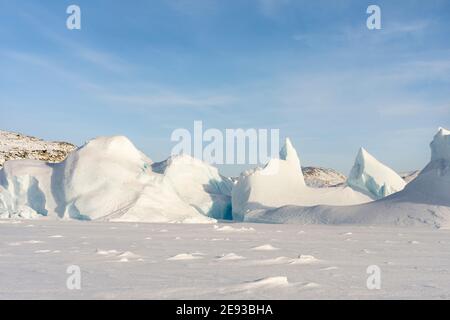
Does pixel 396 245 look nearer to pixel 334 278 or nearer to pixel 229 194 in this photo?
pixel 334 278

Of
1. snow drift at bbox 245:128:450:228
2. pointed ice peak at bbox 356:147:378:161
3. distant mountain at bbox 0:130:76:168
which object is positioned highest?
distant mountain at bbox 0:130:76:168

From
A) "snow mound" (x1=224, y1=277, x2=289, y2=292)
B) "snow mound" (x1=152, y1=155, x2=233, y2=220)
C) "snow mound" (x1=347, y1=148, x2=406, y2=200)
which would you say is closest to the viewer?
"snow mound" (x1=224, y1=277, x2=289, y2=292)

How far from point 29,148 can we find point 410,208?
79.4 m

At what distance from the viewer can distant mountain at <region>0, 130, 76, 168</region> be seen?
7800cm

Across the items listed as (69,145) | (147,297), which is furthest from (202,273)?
(69,145)

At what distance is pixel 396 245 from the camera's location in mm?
9469

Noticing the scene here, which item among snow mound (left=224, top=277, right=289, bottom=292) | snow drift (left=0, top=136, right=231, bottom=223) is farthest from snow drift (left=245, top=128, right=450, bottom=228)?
snow mound (left=224, top=277, right=289, bottom=292)

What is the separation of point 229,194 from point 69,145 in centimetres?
7552

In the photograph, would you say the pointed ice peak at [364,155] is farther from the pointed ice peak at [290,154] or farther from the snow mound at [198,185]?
the snow mound at [198,185]

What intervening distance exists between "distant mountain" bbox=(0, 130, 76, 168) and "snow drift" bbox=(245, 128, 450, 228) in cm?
6015

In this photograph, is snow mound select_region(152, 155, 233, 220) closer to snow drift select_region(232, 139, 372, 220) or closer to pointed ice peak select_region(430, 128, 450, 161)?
snow drift select_region(232, 139, 372, 220)

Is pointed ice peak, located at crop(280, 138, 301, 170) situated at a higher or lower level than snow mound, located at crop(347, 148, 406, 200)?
higher

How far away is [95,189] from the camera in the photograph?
2291 centimetres
